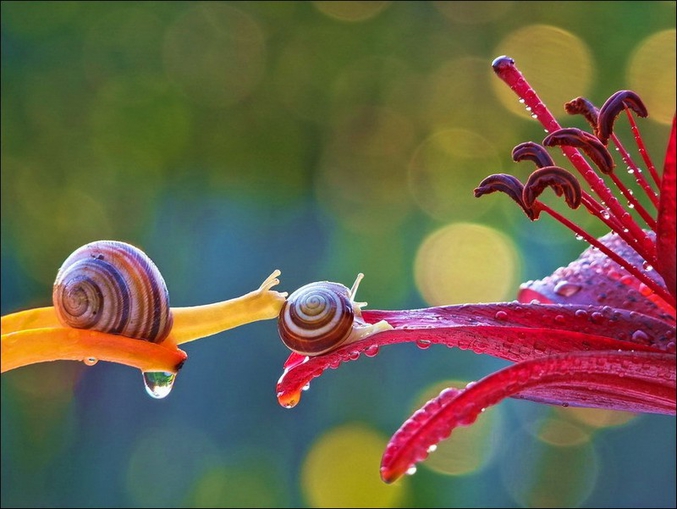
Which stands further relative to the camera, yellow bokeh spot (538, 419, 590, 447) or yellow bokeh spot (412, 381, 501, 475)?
yellow bokeh spot (412, 381, 501, 475)

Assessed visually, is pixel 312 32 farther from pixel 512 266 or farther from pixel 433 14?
pixel 512 266

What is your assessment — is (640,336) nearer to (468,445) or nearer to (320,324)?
(320,324)

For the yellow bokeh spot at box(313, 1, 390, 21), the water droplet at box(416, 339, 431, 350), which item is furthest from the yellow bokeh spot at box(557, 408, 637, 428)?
the water droplet at box(416, 339, 431, 350)

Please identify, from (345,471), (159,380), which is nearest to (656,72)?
(345,471)

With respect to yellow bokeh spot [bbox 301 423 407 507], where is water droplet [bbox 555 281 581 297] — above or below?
below

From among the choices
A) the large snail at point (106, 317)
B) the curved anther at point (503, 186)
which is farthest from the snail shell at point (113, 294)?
the curved anther at point (503, 186)

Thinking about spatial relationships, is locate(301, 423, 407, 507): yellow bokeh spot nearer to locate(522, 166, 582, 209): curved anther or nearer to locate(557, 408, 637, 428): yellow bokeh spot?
locate(557, 408, 637, 428): yellow bokeh spot

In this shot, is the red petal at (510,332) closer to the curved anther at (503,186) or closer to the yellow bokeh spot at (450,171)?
the curved anther at (503,186)
